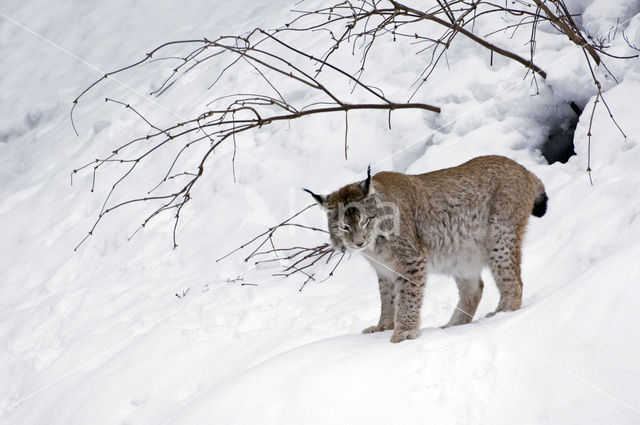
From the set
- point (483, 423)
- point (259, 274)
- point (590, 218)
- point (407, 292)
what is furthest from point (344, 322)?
point (483, 423)

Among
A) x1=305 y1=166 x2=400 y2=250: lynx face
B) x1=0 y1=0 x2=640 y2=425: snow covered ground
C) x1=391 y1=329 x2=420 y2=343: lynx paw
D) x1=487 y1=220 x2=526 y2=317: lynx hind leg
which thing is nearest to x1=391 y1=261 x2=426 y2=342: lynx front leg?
x1=391 y1=329 x2=420 y2=343: lynx paw

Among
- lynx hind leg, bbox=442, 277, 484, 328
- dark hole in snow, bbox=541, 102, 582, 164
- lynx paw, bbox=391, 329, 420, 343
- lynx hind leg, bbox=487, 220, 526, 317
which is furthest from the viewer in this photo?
dark hole in snow, bbox=541, 102, 582, 164

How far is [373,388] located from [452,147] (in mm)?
3816

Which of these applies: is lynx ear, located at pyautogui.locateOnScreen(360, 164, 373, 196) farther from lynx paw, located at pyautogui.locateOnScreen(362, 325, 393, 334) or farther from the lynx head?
lynx paw, located at pyautogui.locateOnScreen(362, 325, 393, 334)

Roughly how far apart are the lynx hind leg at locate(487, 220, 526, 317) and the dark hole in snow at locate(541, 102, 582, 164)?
7.24 ft

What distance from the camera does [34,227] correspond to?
Result: 27.7 feet

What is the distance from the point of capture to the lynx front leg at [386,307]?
4.37m

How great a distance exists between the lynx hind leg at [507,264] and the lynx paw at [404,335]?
0.56m

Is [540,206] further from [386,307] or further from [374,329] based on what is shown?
[374,329]

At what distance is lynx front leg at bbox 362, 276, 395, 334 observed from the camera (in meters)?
4.37

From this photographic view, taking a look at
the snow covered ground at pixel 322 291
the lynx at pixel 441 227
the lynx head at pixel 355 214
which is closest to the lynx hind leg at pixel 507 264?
the lynx at pixel 441 227

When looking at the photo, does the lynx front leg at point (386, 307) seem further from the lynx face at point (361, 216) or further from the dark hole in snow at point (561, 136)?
the dark hole in snow at point (561, 136)

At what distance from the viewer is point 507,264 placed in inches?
163

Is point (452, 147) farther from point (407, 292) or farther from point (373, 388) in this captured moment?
point (373, 388)
